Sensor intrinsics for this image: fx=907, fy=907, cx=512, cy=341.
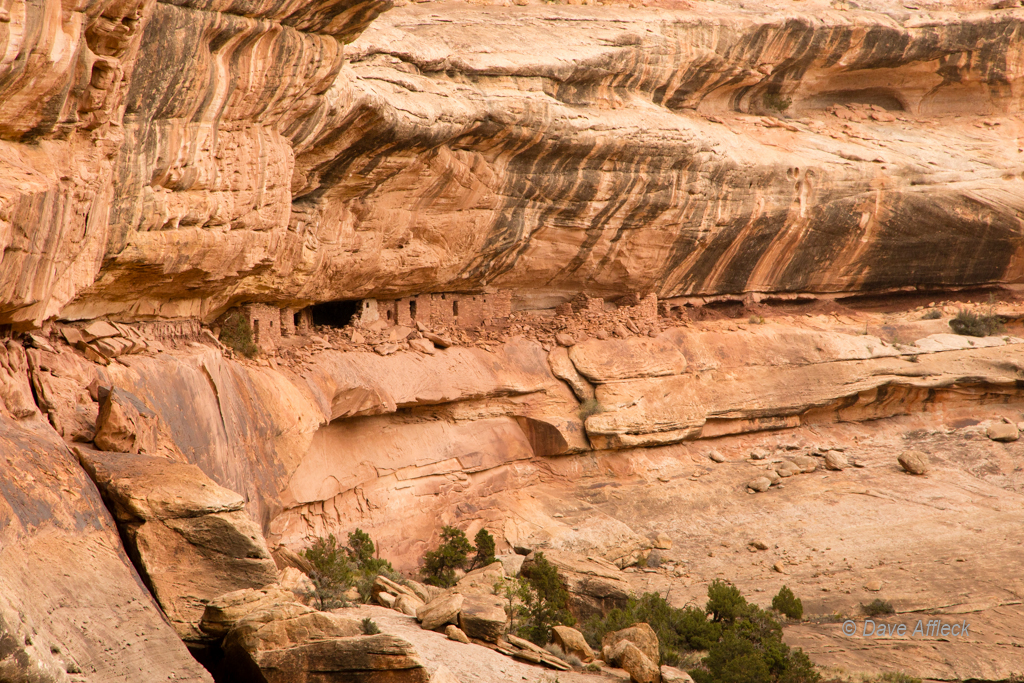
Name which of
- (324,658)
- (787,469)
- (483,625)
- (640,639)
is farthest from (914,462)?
(324,658)

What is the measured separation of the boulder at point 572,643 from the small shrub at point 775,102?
12.8m

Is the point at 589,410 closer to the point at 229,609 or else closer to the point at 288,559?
the point at 288,559

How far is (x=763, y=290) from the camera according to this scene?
2014cm

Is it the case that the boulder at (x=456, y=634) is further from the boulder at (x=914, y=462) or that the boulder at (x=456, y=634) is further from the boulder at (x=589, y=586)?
the boulder at (x=914, y=462)

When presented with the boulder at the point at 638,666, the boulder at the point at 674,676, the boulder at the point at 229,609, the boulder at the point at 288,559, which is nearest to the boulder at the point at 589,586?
the boulder at the point at 674,676

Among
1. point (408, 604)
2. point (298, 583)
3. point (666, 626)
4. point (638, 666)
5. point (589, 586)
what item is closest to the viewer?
point (638, 666)

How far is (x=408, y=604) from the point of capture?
1071cm

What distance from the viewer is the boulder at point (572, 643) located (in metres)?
9.94

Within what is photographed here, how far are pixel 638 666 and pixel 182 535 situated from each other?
15.2ft

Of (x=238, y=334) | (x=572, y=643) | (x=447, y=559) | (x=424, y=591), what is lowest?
(x=447, y=559)

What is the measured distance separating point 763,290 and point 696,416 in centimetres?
408

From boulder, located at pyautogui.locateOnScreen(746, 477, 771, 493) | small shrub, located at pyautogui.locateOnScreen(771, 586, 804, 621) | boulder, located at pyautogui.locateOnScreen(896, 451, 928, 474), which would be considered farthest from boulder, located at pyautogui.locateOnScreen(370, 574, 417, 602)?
boulder, located at pyautogui.locateOnScreen(896, 451, 928, 474)

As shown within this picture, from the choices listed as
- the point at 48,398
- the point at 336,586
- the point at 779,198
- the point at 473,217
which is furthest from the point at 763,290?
the point at 48,398

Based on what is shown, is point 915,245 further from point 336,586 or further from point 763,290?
point 336,586
